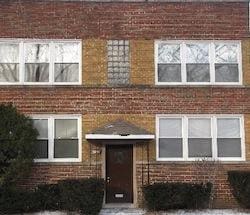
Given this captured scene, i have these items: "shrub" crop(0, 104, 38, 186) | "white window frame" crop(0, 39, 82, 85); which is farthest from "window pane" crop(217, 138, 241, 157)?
"shrub" crop(0, 104, 38, 186)

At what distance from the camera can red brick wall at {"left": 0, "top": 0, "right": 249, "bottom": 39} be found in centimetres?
1955

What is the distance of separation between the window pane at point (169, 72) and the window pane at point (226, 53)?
1526 millimetres

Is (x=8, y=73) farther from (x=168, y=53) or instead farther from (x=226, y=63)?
(x=226, y=63)

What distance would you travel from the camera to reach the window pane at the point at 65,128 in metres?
19.2

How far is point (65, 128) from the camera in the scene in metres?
19.2

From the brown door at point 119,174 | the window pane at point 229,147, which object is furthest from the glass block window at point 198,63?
the brown door at point 119,174

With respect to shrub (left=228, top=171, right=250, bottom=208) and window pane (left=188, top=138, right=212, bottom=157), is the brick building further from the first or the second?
shrub (left=228, top=171, right=250, bottom=208)

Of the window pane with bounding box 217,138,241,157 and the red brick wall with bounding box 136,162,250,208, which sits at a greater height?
the window pane with bounding box 217,138,241,157

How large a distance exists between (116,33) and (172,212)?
683 cm

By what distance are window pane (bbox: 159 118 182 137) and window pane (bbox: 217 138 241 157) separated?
152cm

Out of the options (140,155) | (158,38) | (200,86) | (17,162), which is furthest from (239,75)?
(17,162)

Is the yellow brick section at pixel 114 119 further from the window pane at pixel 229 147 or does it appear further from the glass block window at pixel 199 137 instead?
the window pane at pixel 229 147

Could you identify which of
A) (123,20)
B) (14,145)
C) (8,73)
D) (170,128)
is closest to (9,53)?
(8,73)

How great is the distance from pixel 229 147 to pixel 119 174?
13.5 ft
